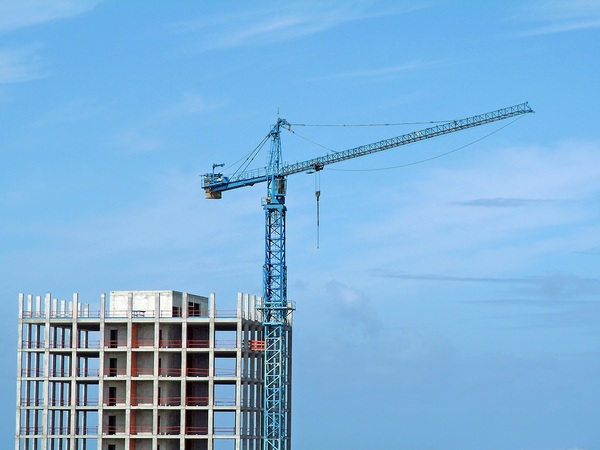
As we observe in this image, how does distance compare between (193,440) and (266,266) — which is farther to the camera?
(266,266)

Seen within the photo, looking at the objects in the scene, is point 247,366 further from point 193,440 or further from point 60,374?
point 60,374

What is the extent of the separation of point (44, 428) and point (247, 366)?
87.5 feet

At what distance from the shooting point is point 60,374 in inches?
7077

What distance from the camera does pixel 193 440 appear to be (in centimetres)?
17800

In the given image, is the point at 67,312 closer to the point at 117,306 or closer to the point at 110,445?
the point at 117,306

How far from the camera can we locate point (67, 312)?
179750mm

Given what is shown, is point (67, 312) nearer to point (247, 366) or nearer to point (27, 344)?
point (27, 344)

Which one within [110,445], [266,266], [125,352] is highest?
[266,266]

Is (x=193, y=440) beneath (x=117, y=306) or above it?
beneath

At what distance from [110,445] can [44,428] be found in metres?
8.62

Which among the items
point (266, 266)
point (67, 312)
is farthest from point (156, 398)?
point (266, 266)

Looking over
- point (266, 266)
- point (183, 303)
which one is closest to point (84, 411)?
point (183, 303)

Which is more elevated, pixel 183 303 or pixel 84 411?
pixel 183 303

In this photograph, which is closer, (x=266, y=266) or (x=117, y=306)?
(x=117, y=306)
